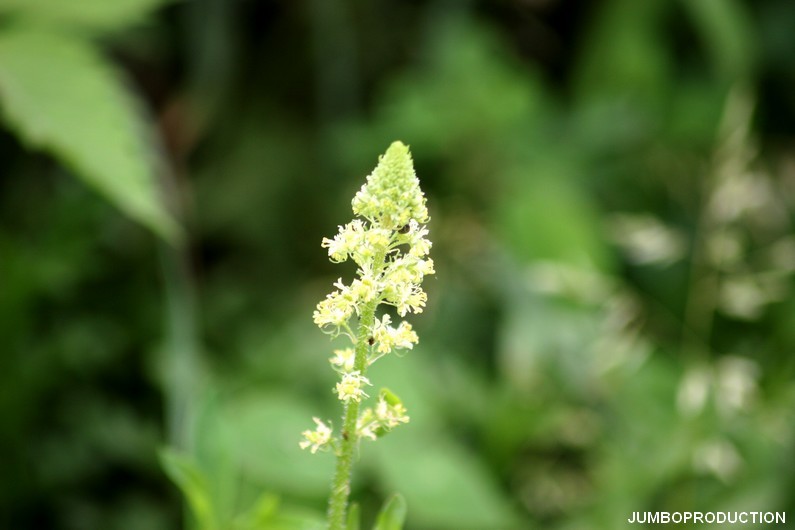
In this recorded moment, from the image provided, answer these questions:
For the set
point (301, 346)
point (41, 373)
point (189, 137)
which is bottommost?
point (41, 373)

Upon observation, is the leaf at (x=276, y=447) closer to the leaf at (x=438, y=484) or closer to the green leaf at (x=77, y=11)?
the leaf at (x=438, y=484)

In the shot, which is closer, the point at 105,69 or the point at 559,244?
the point at 105,69

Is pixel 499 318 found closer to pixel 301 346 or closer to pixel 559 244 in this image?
pixel 559 244

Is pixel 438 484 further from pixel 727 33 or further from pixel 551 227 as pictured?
pixel 727 33

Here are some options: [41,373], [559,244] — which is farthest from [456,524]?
[41,373]

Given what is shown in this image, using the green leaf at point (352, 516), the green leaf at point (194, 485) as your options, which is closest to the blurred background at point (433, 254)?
the green leaf at point (194, 485)

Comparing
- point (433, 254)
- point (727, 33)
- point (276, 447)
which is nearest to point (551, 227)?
point (433, 254)
